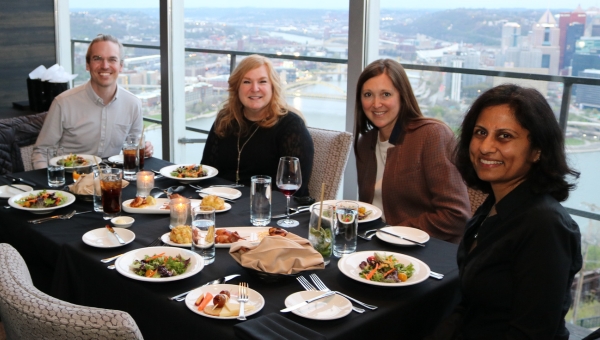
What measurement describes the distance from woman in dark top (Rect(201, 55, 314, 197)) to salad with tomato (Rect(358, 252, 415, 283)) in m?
1.10

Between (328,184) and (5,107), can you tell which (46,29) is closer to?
(5,107)

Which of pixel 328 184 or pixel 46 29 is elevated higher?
pixel 46 29

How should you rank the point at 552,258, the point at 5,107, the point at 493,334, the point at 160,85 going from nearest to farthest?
the point at 552,258, the point at 493,334, the point at 160,85, the point at 5,107

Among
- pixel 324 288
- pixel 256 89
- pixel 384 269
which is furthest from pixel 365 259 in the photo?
pixel 256 89

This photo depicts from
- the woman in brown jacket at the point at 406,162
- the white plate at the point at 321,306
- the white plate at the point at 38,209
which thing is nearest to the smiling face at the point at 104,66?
the white plate at the point at 38,209

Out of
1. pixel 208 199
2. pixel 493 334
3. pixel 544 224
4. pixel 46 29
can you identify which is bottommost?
pixel 493 334

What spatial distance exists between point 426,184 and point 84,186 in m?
1.33

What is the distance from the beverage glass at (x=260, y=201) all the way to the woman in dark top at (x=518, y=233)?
0.68 meters

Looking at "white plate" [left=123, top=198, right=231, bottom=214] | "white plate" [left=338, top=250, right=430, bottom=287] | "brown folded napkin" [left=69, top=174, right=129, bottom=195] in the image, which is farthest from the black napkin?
"brown folded napkin" [left=69, top=174, right=129, bottom=195]

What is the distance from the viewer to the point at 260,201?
2096 mm

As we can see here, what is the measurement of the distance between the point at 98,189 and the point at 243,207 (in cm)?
53

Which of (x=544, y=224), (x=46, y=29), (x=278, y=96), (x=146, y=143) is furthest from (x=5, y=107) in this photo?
(x=544, y=224)

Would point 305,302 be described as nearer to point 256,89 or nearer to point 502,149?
point 502,149

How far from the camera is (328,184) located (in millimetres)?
2947
